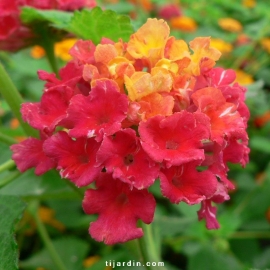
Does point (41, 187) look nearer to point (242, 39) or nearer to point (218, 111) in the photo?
point (218, 111)

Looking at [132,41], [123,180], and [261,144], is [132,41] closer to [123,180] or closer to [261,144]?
[123,180]

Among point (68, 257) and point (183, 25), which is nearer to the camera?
point (68, 257)

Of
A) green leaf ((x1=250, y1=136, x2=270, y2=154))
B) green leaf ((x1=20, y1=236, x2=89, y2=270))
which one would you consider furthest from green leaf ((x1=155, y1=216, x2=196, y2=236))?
green leaf ((x1=250, y1=136, x2=270, y2=154))

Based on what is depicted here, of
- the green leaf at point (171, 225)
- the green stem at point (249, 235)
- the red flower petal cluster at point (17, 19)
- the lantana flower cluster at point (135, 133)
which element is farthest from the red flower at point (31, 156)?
the green stem at point (249, 235)

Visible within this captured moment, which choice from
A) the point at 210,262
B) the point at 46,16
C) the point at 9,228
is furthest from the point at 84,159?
the point at 210,262

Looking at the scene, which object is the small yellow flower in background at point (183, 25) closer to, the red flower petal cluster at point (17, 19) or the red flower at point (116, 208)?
the red flower petal cluster at point (17, 19)

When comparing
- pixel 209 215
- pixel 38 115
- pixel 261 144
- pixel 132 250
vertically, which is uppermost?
pixel 38 115

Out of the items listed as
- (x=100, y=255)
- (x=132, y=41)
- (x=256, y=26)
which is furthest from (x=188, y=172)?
(x=256, y=26)

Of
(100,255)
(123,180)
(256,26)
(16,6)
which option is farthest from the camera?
(256,26)
